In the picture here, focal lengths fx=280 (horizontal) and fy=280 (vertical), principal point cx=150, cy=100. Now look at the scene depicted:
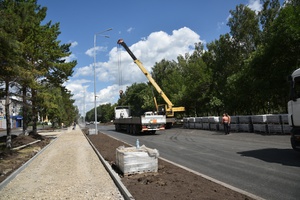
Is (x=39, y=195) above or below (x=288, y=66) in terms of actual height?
below

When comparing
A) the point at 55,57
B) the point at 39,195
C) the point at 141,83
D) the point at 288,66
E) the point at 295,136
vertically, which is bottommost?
the point at 39,195

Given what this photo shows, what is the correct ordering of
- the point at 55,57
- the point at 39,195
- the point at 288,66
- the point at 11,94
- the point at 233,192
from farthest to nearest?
the point at 55,57 → the point at 288,66 → the point at 11,94 → the point at 39,195 → the point at 233,192

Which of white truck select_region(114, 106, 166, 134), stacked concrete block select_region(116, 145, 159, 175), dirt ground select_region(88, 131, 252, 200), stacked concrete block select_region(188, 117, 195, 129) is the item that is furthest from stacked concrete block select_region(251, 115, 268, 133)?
stacked concrete block select_region(116, 145, 159, 175)

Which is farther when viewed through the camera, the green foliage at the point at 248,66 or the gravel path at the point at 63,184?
the green foliage at the point at 248,66

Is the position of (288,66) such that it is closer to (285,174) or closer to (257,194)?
(285,174)

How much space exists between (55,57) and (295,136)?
22583 mm

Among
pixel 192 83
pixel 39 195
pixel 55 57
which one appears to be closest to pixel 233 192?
pixel 39 195

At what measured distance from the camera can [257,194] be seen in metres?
5.59

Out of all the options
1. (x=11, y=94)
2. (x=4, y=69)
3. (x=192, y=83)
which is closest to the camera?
(x=4, y=69)

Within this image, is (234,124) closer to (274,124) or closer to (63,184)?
(274,124)

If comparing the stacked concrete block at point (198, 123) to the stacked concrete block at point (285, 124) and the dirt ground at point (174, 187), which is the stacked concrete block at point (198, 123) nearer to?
the stacked concrete block at point (285, 124)

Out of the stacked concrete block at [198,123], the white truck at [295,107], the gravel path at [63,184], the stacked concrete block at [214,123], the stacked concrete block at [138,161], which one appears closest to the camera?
the gravel path at [63,184]

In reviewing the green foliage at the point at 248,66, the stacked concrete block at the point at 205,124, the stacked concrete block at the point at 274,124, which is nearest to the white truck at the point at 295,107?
the stacked concrete block at the point at 274,124

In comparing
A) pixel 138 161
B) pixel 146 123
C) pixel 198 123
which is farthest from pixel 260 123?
pixel 138 161
